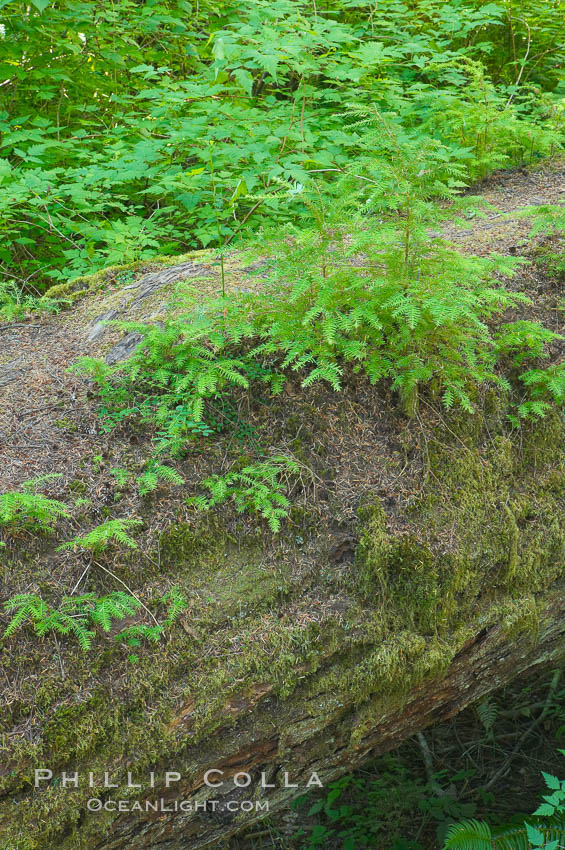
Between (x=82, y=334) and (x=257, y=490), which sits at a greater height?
(x=82, y=334)

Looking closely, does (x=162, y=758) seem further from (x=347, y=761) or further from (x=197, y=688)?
(x=347, y=761)

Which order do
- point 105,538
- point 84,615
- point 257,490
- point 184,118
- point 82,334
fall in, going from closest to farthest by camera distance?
point 84,615 → point 105,538 → point 257,490 → point 82,334 → point 184,118

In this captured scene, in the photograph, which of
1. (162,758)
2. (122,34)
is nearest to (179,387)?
(162,758)

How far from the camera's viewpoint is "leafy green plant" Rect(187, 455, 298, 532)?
9.87ft

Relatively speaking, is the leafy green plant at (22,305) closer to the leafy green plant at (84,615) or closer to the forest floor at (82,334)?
the forest floor at (82,334)

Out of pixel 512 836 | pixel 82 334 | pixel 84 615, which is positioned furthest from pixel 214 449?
pixel 512 836

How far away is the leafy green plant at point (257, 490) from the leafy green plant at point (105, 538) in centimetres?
36

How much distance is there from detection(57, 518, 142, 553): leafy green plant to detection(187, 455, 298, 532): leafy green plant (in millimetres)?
359

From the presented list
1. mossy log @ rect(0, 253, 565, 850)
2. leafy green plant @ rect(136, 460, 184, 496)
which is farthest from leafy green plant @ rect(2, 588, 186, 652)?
leafy green plant @ rect(136, 460, 184, 496)

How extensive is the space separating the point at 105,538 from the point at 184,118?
398 cm

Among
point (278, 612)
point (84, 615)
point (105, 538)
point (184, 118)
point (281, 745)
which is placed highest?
point (184, 118)

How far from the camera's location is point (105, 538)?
2746 mm

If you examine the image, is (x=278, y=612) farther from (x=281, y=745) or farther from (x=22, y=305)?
(x=22, y=305)

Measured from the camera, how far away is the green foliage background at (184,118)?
16.2ft
